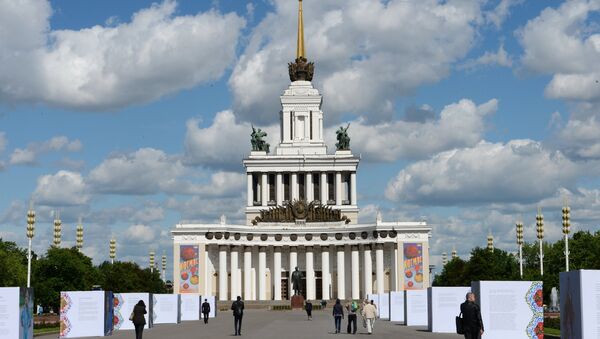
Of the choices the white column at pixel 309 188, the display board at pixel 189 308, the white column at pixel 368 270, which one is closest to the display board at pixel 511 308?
the display board at pixel 189 308

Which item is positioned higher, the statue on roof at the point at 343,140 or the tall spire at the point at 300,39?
the tall spire at the point at 300,39

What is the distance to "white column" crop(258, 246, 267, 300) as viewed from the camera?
146625 mm

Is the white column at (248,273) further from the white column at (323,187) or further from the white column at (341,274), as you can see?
the white column at (323,187)

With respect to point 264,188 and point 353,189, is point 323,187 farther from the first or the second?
point 264,188

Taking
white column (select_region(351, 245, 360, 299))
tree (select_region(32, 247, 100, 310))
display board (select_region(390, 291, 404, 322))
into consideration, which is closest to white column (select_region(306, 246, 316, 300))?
white column (select_region(351, 245, 360, 299))

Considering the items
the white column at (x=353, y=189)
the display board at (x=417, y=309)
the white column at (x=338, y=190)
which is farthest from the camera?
the white column at (x=353, y=189)

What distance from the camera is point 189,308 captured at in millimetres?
78812

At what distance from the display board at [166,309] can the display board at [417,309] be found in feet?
52.7

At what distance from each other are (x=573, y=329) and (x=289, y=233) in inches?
4610

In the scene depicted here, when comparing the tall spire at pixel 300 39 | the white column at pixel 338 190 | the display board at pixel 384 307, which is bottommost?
the display board at pixel 384 307

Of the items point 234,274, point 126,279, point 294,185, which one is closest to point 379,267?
point 234,274

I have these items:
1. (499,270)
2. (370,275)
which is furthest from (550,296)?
(370,275)

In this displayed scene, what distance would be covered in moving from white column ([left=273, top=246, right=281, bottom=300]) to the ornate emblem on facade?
501 centimetres

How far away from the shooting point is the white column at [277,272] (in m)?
148
